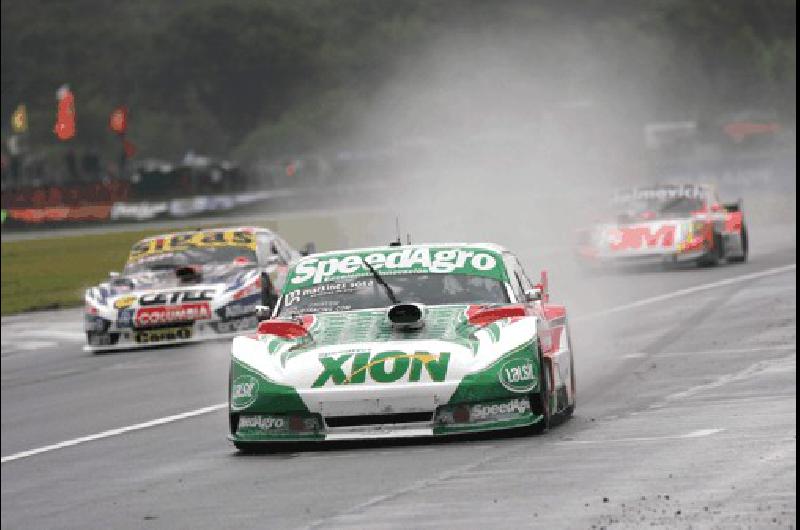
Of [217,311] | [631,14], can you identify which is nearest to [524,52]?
[631,14]

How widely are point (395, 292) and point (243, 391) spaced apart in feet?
4.12

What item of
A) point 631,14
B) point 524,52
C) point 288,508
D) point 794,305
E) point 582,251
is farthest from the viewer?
point 524,52

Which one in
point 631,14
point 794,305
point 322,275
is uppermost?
point 631,14

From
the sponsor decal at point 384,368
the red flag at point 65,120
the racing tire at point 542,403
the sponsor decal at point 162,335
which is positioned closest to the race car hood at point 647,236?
the sponsor decal at point 162,335

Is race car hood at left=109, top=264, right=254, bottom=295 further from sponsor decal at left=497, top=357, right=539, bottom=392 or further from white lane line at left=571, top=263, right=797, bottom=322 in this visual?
sponsor decal at left=497, top=357, right=539, bottom=392

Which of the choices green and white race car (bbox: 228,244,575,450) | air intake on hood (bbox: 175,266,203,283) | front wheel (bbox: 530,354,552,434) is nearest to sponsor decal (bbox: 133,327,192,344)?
air intake on hood (bbox: 175,266,203,283)

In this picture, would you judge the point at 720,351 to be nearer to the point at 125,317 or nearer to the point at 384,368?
the point at 384,368

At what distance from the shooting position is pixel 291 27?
6075cm

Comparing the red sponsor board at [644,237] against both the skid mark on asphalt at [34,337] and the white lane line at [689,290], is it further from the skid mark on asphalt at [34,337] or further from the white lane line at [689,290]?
the skid mark on asphalt at [34,337]

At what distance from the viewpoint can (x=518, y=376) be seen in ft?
32.0

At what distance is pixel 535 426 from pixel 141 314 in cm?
1100

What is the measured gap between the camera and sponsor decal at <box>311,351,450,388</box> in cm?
959

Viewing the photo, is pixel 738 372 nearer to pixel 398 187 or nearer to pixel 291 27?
pixel 398 187

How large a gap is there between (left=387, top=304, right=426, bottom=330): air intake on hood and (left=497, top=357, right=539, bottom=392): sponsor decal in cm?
58
